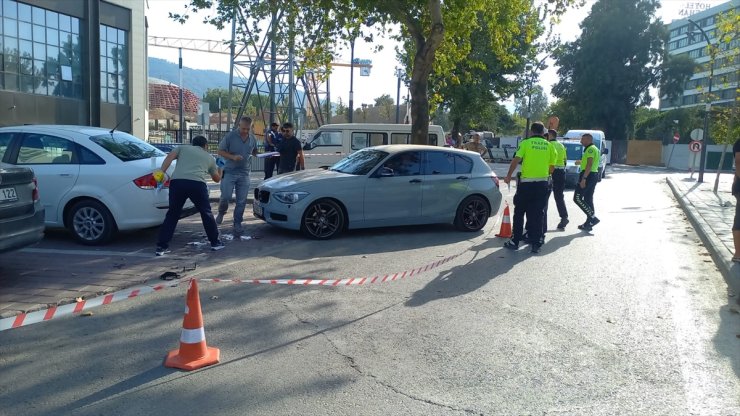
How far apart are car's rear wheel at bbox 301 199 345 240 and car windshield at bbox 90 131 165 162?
7.96 ft

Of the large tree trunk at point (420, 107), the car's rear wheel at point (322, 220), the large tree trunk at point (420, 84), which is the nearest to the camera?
the car's rear wheel at point (322, 220)

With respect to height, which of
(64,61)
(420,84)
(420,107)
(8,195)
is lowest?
(8,195)

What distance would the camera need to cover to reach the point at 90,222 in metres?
8.11

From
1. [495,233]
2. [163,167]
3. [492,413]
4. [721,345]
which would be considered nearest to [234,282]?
[163,167]

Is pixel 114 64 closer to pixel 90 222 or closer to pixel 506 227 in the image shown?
pixel 90 222

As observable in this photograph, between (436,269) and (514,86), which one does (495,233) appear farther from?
(514,86)

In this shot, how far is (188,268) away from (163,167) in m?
1.52

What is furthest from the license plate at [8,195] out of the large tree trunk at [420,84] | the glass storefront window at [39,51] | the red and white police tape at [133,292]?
the glass storefront window at [39,51]

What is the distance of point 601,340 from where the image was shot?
16.9ft

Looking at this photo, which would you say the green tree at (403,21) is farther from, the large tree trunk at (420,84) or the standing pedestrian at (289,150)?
the standing pedestrian at (289,150)

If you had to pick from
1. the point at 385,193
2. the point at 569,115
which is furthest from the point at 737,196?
the point at 569,115

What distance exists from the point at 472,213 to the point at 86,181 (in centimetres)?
608

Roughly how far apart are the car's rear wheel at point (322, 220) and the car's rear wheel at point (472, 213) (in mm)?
2242

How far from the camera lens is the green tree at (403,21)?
1437cm
